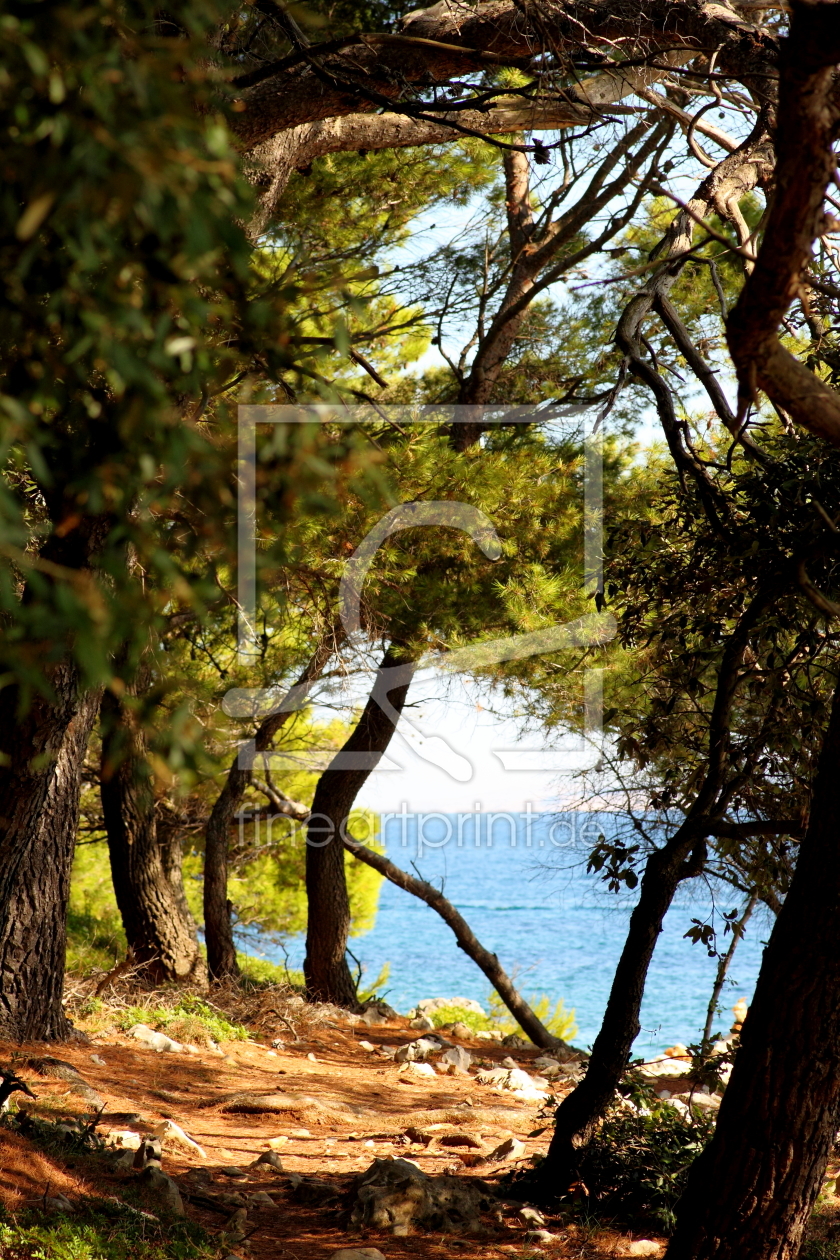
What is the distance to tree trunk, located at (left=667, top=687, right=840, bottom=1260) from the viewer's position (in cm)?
244

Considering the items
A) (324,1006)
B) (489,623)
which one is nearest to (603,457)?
(489,623)

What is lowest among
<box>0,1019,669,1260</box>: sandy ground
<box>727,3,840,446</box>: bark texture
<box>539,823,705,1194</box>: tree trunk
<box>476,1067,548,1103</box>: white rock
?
<box>476,1067,548,1103</box>: white rock

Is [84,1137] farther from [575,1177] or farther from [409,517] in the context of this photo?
[409,517]

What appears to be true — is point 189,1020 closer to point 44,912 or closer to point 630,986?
point 44,912

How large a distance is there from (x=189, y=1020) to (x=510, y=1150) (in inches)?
98.5

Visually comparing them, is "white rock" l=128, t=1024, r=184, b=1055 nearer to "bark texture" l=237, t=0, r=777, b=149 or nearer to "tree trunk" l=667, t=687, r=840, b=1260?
"tree trunk" l=667, t=687, r=840, b=1260

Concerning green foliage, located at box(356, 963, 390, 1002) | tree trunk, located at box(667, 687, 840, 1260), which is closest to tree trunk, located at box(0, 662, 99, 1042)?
tree trunk, located at box(667, 687, 840, 1260)

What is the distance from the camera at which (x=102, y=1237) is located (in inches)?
102

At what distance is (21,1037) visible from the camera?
15.0 ft

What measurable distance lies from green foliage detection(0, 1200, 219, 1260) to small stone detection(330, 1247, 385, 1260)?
1.14ft

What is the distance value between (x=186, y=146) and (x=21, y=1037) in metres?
4.49

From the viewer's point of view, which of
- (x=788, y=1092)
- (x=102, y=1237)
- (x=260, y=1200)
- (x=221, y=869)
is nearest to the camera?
(x=788, y=1092)

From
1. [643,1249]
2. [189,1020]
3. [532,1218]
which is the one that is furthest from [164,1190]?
[189,1020]

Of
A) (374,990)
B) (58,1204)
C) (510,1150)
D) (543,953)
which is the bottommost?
(543,953)
